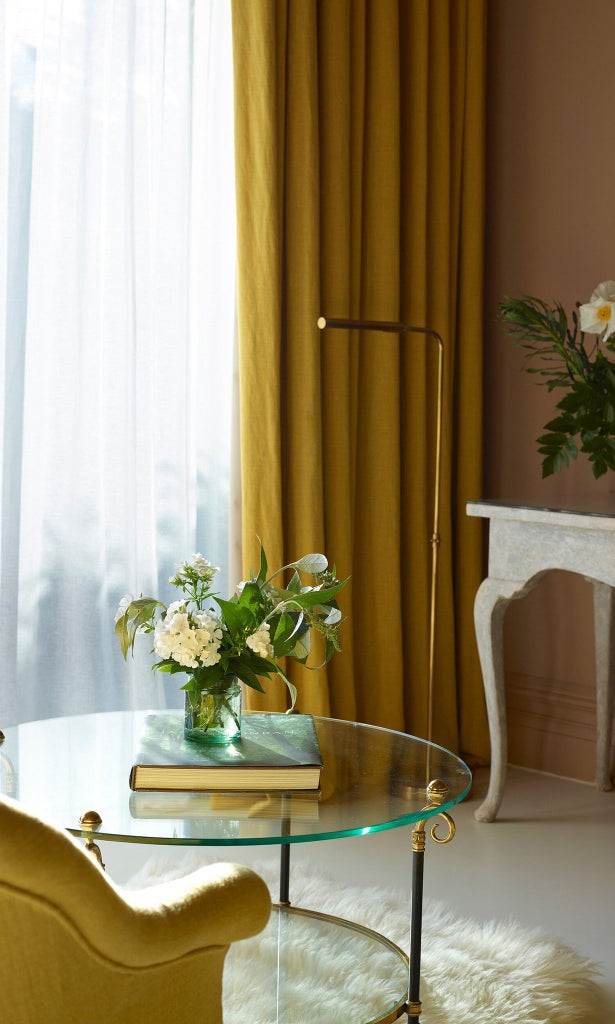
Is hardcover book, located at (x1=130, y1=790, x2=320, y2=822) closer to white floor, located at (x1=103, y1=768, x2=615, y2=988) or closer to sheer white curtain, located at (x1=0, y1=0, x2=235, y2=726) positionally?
white floor, located at (x1=103, y1=768, x2=615, y2=988)

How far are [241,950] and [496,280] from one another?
2.51 m

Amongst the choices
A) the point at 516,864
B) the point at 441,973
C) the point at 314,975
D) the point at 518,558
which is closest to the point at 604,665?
the point at 518,558

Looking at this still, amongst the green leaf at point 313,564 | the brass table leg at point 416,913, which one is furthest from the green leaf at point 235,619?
the brass table leg at point 416,913

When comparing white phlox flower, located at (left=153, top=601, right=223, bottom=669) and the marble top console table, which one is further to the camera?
the marble top console table

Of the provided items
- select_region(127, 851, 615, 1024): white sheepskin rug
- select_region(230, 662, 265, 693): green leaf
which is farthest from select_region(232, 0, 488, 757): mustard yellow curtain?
select_region(230, 662, 265, 693): green leaf

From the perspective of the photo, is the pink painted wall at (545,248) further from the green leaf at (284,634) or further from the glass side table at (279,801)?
the green leaf at (284,634)

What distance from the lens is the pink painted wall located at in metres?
3.62

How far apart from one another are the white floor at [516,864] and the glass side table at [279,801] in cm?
52

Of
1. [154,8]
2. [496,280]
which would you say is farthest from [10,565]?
[496,280]

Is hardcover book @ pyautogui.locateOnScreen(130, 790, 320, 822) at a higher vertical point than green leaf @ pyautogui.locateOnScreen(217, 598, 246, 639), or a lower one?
lower

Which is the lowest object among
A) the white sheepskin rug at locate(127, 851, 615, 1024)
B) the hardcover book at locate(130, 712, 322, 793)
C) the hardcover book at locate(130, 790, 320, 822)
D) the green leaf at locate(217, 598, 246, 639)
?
the white sheepskin rug at locate(127, 851, 615, 1024)

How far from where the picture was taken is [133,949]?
4.02 ft

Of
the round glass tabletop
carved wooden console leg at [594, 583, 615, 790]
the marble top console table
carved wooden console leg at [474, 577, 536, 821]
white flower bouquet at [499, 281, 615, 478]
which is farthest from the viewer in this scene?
carved wooden console leg at [594, 583, 615, 790]

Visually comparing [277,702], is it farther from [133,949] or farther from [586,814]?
[133,949]
